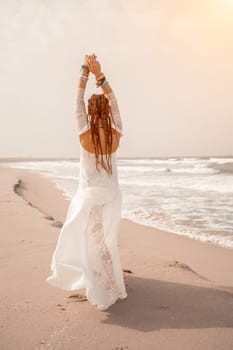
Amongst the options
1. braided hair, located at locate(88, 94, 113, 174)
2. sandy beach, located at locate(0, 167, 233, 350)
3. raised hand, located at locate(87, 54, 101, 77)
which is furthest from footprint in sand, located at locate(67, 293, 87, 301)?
raised hand, located at locate(87, 54, 101, 77)

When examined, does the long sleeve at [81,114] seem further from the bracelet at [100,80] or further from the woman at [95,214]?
the bracelet at [100,80]

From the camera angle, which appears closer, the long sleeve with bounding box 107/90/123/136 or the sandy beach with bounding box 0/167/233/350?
the sandy beach with bounding box 0/167/233/350

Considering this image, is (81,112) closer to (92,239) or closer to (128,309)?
(92,239)

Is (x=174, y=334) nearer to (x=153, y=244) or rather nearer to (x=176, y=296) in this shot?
(x=176, y=296)

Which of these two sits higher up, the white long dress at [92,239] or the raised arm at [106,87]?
the raised arm at [106,87]

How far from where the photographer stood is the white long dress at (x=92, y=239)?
10.4 ft

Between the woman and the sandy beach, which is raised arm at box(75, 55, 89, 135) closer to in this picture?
the woman

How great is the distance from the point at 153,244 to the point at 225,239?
1484 mm

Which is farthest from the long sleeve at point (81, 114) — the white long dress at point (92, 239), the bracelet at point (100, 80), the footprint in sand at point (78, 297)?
the footprint in sand at point (78, 297)

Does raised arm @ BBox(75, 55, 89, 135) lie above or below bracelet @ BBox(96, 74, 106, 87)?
below

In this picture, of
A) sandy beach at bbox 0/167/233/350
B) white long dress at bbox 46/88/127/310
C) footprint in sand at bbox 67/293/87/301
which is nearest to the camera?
sandy beach at bbox 0/167/233/350

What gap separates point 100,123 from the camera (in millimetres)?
3254

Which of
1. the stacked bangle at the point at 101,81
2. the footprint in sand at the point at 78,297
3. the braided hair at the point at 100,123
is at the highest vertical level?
the stacked bangle at the point at 101,81

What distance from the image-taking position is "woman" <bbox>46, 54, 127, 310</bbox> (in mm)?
3168
